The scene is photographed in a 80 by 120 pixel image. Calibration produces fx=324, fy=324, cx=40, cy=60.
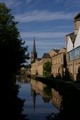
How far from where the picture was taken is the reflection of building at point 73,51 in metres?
53.9

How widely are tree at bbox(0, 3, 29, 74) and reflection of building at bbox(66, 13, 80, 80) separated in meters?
8.21

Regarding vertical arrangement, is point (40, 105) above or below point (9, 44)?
below

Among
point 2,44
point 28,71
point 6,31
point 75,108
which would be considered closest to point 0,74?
point 2,44

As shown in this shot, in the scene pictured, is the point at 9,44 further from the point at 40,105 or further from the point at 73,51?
the point at 40,105

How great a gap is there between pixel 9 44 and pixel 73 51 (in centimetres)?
1431

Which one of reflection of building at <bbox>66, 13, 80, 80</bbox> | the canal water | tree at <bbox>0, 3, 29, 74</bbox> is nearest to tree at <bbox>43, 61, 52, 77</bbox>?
reflection of building at <bbox>66, 13, 80, 80</bbox>

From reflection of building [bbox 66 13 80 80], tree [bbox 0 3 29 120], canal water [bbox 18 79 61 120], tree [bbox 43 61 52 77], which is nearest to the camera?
canal water [bbox 18 79 61 120]

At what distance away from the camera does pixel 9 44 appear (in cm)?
4712

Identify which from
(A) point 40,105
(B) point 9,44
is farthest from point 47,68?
(A) point 40,105

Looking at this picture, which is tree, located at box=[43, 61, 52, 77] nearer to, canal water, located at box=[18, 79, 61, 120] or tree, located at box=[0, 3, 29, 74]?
tree, located at box=[0, 3, 29, 74]

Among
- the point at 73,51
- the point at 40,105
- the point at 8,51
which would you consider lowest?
the point at 40,105

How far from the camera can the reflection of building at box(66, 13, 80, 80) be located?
5391 cm

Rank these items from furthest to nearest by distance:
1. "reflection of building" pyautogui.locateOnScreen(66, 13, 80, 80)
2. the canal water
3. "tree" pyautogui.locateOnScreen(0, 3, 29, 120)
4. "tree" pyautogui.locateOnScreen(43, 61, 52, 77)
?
"tree" pyautogui.locateOnScreen(43, 61, 52, 77)
"reflection of building" pyautogui.locateOnScreen(66, 13, 80, 80)
"tree" pyautogui.locateOnScreen(0, 3, 29, 120)
the canal water

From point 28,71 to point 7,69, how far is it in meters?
145
